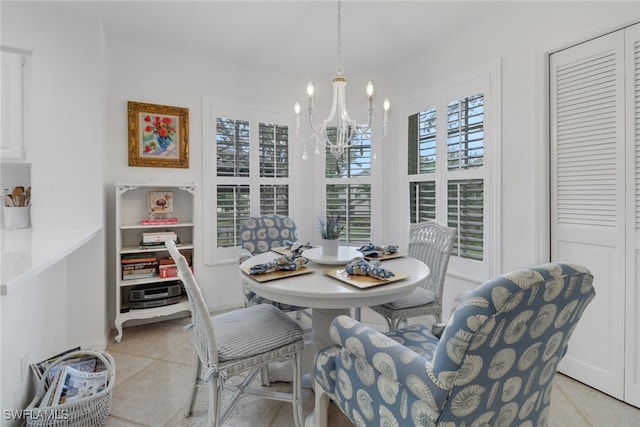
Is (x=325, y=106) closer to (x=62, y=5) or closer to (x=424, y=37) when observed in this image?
(x=424, y=37)

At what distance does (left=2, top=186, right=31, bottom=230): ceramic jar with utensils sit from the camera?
7.75 feet

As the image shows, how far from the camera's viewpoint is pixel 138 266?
2852 mm

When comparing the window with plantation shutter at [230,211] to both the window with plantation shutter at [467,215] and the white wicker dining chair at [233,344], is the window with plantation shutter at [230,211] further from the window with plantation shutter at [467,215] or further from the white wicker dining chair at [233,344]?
the window with plantation shutter at [467,215]

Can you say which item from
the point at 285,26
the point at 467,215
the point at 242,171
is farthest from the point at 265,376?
the point at 285,26

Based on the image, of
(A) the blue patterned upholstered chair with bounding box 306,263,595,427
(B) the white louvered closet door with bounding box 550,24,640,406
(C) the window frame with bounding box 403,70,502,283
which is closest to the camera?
(A) the blue patterned upholstered chair with bounding box 306,263,595,427

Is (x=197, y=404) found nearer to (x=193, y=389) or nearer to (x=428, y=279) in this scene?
(x=193, y=389)

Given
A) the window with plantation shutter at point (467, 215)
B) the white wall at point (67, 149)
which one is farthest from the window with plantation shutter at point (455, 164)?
the white wall at point (67, 149)

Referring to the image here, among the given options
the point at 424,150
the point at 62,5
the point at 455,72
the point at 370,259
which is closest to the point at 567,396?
the point at 370,259

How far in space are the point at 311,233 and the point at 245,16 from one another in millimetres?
2381

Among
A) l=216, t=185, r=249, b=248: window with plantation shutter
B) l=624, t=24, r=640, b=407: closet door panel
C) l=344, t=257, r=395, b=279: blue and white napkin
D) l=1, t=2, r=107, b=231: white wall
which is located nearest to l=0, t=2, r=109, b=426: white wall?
l=1, t=2, r=107, b=231: white wall

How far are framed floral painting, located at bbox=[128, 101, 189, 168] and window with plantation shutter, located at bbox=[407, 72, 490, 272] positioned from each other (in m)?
2.41

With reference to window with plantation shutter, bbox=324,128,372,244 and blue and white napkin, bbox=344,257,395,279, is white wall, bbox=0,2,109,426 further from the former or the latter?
window with plantation shutter, bbox=324,128,372,244

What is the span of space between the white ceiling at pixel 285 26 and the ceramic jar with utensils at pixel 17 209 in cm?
145

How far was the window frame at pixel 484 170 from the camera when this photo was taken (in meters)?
2.54
